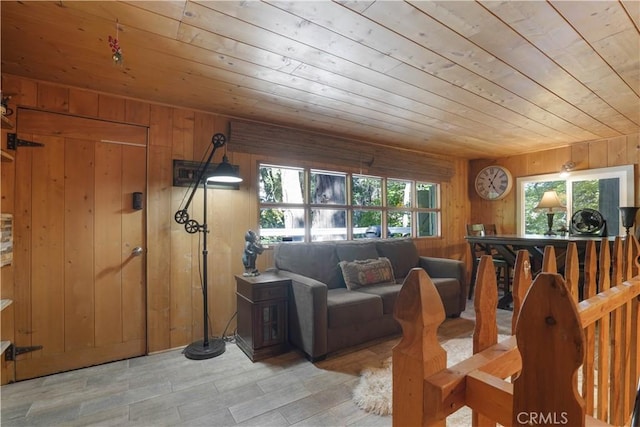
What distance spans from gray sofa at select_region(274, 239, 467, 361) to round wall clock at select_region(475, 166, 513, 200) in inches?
80.6

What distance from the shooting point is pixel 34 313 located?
221 cm

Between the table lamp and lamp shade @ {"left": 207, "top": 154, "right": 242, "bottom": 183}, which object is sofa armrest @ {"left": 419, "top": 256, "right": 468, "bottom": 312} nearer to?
the table lamp

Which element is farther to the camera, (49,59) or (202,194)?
(202,194)

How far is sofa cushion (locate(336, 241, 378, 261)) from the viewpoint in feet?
10.9

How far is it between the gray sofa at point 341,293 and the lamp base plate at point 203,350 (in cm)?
64

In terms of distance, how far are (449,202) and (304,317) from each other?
11.6 ft

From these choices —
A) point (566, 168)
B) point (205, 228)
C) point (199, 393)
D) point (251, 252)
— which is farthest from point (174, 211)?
point (566, 168)

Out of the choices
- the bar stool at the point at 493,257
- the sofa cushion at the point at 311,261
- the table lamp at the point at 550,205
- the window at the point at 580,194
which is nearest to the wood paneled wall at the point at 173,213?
the sofa cushion at the point at 311,261

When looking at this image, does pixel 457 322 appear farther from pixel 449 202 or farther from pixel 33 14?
pixel 33 14

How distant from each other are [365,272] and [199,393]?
6.00ft

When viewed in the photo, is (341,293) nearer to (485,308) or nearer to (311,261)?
(311,261)

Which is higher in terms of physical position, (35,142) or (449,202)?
(35,142)

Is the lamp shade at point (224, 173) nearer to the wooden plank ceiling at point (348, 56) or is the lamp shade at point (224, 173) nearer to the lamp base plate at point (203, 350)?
the wooden plank ceiling at point (348, 56)

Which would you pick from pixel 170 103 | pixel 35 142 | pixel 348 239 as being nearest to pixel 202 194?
pixel 170 103
